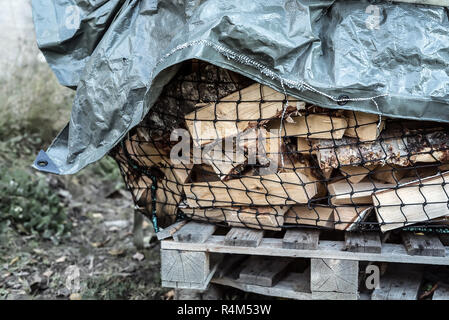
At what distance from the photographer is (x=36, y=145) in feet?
13.9

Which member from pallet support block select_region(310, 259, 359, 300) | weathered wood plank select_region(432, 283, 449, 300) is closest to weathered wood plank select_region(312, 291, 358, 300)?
pallet support block select_region(310, 259, 359, 300)

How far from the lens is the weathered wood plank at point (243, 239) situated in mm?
2156

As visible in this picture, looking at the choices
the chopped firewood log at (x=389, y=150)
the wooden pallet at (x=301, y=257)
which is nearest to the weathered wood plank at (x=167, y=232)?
the wooden pallet at (x=301, y=257)

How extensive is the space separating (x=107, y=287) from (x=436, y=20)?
2279 millimetres

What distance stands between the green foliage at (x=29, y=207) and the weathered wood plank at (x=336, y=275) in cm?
200

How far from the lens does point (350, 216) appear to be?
2.13 metres

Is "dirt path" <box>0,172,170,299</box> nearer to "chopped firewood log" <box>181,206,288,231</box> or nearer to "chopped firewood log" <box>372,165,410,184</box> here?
"chopped firewood log" <box>181,206,288,231</box>

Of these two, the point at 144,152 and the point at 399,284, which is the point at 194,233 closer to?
the point at 144,152

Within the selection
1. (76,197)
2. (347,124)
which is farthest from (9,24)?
(347,124)

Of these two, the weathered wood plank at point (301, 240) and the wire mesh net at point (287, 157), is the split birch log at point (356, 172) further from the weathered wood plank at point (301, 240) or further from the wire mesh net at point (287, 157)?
the weathered wood plank at point (301, 240)

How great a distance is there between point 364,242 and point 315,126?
563 millimetres

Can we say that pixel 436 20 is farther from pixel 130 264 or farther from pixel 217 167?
pixel 130 264

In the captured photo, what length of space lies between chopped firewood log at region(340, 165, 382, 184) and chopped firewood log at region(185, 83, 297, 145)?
388 mm

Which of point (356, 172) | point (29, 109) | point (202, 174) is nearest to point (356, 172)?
point (356, 172)
